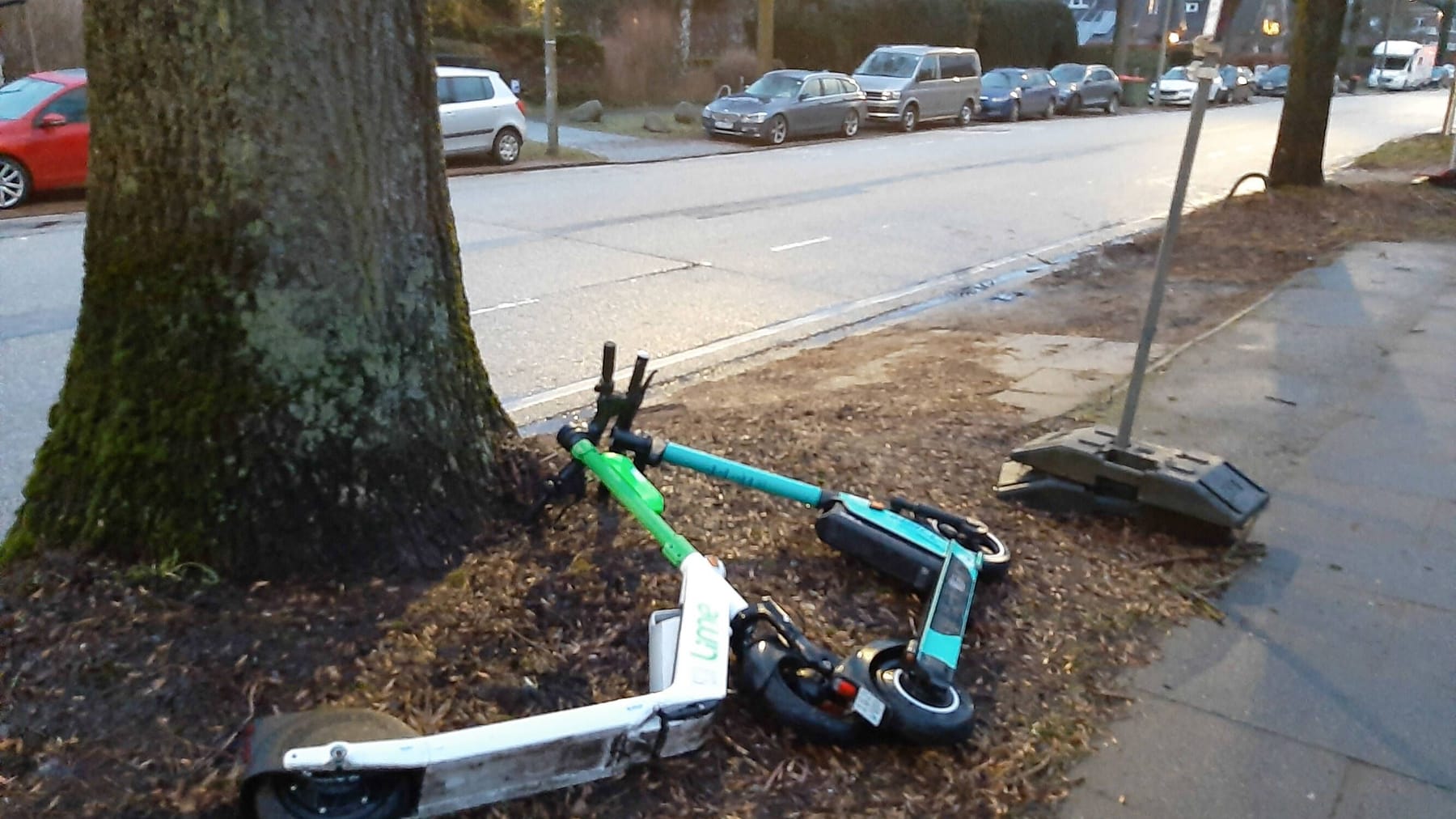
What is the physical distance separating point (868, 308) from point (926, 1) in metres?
34.6

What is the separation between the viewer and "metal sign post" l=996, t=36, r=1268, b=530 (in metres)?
4.25

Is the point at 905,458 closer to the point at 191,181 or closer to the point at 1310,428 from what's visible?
the point at 1310,428

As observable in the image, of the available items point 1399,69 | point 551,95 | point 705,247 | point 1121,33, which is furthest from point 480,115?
point 1399,69

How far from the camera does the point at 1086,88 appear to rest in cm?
3950

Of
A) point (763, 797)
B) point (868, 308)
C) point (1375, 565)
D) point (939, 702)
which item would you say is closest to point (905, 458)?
point (1375, 565)

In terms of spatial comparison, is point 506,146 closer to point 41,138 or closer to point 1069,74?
point 41,138

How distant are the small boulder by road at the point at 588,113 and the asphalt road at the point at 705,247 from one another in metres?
7.19

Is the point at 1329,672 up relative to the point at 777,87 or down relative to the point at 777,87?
down

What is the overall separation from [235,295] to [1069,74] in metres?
40.2

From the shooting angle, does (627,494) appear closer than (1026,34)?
Yes

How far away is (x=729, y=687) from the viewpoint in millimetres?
3129

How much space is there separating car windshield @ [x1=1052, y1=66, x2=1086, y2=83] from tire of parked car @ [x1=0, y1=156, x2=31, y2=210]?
107 ft

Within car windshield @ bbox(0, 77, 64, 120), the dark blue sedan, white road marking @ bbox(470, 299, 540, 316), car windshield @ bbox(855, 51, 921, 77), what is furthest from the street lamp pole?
the dark blue sedan

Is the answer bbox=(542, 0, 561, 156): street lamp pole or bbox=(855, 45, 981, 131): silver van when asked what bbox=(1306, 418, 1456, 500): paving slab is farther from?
bbox=(855, 45, 981, 131): silver van
